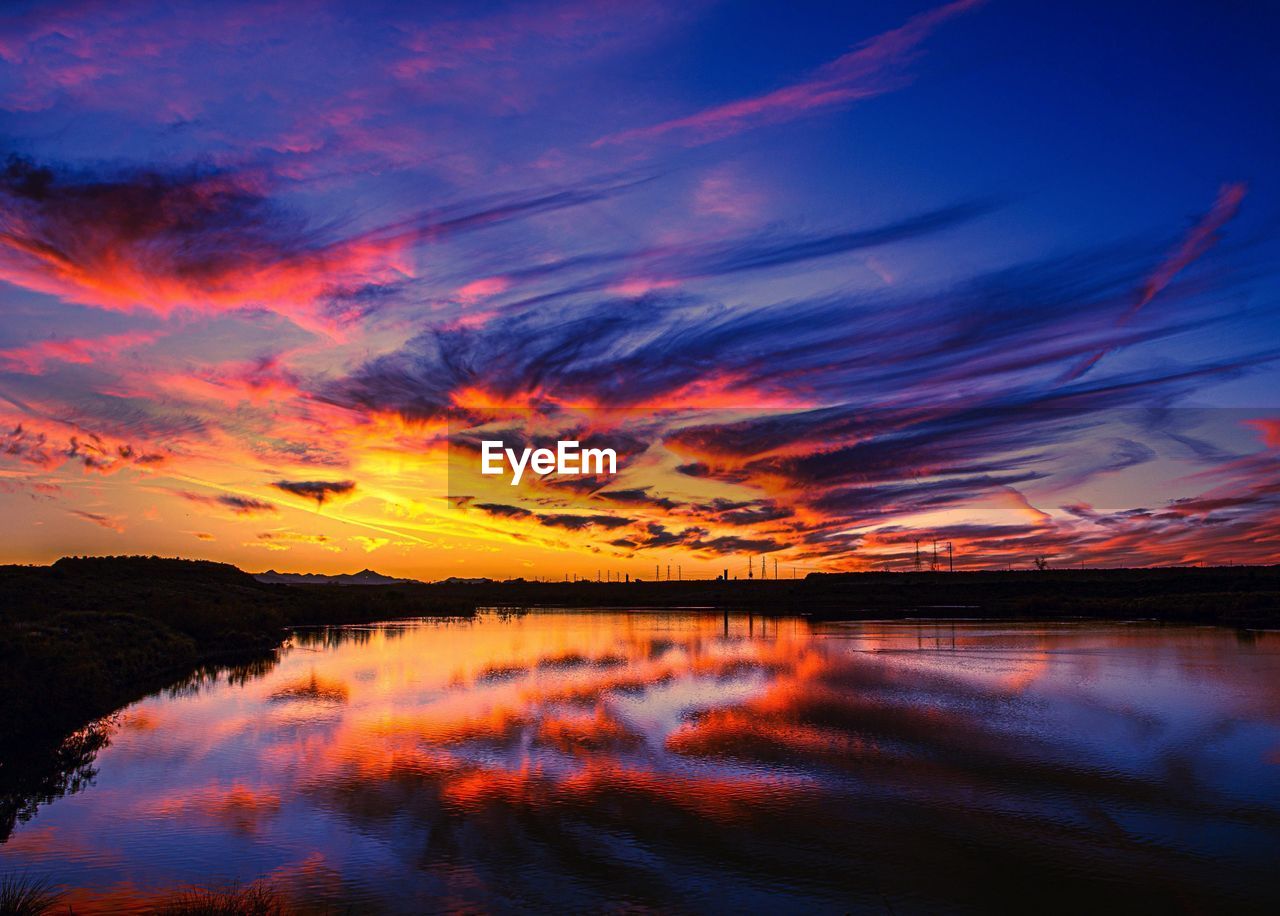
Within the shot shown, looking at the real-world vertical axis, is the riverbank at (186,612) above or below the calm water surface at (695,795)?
above

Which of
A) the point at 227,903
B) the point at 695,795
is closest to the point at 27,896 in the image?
the point at 227,903

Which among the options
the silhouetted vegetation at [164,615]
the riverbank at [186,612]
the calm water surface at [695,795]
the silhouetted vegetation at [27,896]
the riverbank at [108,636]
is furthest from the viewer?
the riverbank at [186,612]

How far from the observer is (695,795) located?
16.6 metres

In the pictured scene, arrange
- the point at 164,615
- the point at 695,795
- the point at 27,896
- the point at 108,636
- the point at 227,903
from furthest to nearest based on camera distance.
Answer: the point at 164,615
the point at 108,636
the point at 695,795
the point at 27,896
the point at 227,903

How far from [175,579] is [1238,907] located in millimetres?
96515

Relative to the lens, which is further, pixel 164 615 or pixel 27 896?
pixel 164 615

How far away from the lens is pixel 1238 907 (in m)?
11.2

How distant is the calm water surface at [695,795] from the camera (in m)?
12.1

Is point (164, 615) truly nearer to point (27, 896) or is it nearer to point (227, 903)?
point (27, 896)

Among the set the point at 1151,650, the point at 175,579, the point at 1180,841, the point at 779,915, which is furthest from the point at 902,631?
the point at 175,579

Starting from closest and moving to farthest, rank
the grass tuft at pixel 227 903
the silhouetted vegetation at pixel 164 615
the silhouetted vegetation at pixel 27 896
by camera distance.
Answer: the silhouetted vegetation at pixel 27 896
the grass tuft at pixel 227 903
the silhouetted vegetation at pixel 164 615

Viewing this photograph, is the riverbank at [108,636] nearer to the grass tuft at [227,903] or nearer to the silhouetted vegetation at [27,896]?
the silhouetted vegetation at [27,896]

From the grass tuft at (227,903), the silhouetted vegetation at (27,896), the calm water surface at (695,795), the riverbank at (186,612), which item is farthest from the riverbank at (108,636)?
the grass tuft at (227,903)

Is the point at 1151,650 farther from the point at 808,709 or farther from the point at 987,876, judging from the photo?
the point at 987,876
